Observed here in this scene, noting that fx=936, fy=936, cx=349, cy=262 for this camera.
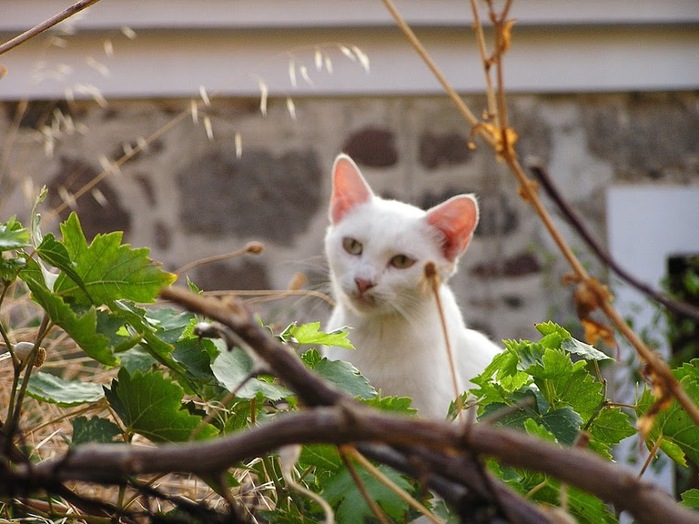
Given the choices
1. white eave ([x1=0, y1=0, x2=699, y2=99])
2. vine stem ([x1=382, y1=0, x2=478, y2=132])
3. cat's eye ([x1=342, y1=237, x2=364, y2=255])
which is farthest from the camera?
white eave ([x1=0, y1=0, x2=699, y2=99])

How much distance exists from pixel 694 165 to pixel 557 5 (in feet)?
2.52

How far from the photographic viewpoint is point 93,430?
690 millimetres

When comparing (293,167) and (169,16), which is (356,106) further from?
(169,16)

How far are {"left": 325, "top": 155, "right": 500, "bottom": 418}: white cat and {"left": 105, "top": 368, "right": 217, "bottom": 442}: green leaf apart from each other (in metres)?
1.18

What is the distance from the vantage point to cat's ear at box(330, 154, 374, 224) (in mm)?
2059

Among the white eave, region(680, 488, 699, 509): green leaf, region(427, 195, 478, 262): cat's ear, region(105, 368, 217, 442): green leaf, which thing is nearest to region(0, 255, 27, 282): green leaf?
region(105, 368, 217, 442): green leaf

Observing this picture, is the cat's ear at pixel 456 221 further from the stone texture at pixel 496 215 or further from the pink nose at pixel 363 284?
the stone texture at pixel 496 215

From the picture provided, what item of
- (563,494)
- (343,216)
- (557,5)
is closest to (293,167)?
(557,5)

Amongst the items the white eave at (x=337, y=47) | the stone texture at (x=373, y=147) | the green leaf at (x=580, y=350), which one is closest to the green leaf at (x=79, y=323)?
the green leaf at (x=580, y=350)

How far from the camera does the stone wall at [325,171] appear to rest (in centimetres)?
335

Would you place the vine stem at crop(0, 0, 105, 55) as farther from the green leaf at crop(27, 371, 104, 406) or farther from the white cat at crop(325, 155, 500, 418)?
the white cat at crop(325, 155, 500, 418)

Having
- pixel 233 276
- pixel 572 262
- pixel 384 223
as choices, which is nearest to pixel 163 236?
pixel 233 276

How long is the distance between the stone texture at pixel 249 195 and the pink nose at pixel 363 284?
1.45m

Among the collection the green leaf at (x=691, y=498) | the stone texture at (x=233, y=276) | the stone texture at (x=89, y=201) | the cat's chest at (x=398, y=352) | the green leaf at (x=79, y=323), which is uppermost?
the green leaf at (x=79, y=323)
